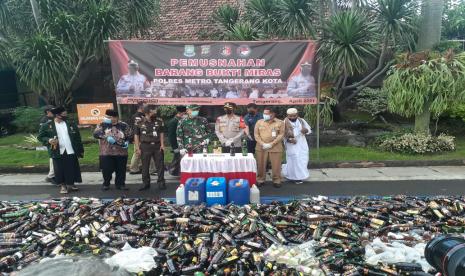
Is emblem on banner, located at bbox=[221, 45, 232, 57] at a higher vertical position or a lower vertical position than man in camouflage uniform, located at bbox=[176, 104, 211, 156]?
higher

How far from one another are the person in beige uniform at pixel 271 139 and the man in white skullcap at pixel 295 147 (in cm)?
33

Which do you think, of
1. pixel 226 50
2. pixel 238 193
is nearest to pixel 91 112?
pixel 226 50

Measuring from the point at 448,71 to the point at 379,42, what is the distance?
2.14 metres

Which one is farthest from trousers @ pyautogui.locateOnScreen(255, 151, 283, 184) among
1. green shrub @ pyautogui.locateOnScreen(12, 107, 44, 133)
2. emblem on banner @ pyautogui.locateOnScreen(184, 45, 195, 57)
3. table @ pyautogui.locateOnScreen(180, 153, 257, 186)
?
green shrub @ pyautogui.locateOnScreen(12, 107, 44, 133)

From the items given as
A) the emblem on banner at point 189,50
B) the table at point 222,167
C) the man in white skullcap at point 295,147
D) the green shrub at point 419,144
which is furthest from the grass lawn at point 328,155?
the table at point 222,167

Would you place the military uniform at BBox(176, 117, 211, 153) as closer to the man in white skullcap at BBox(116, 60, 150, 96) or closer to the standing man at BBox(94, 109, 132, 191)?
the standing man at BBox(94, 109, 132, 191)

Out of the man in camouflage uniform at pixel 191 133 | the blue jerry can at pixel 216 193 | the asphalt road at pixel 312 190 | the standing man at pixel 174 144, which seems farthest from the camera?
the standing man at pixel 174 144

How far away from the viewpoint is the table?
7207mm

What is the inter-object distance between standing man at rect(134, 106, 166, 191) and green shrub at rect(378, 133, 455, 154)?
653 centimetres

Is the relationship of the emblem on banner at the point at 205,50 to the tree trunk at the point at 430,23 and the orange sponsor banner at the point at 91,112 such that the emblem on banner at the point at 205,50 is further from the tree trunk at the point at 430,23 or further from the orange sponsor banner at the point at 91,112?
the tree trunk at the point at 430,23

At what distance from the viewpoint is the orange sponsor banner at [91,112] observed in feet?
33.1

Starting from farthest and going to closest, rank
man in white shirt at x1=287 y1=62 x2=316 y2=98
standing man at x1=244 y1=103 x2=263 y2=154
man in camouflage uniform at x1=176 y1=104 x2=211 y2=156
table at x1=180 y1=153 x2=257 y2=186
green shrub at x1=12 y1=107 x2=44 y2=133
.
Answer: green shrub at x1=12 y1=107 x2=44 y2=133, man in white shirt at x1=287 y1=62 x2=316 y2=98, standing man at x1=244 y1=103 x2=263 y2=154, man in camouflage uniform at x1=176 y1=104 x2=211 y2=156, table at x1=180 y1=153 x2=257 y2=186

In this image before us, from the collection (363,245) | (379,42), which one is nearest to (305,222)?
(363,245)

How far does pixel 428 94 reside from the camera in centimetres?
1089
